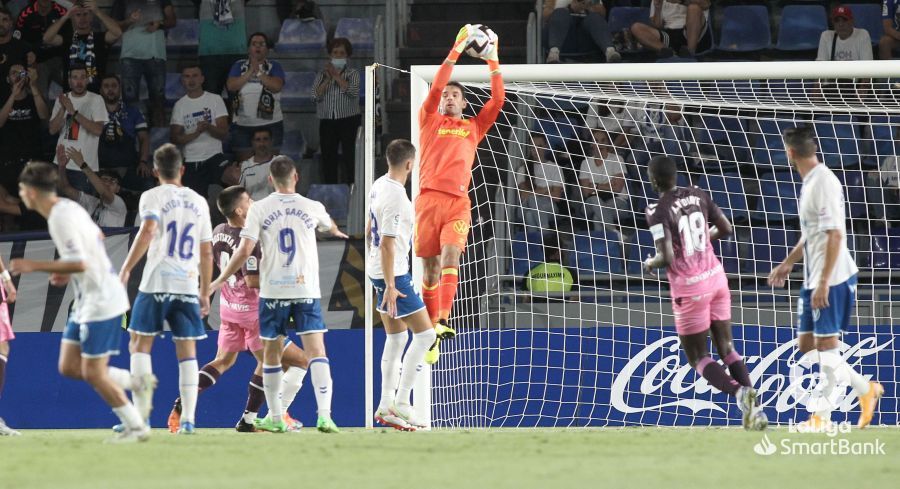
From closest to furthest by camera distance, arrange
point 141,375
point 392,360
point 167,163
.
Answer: point 141,375
point 167,163
point 392,360

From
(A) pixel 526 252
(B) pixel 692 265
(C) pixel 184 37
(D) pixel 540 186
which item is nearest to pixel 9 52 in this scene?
(C) pixel 184 37

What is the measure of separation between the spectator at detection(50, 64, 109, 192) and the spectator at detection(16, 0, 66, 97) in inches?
23.5

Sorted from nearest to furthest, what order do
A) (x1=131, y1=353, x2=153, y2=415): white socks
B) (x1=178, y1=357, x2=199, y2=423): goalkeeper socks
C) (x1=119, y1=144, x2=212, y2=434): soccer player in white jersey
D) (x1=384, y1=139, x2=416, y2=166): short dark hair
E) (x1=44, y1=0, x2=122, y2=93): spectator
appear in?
(x1=131, y1=353, x2=153, y2=415): white socks → (x1=119, y1=144, x2=212, y2=434): soccer player in white jersey → (x1=178, y1=357, x2=199, y2=423): goalkeeper socks → (x1=384, y1=139, x2=416, y2=166): short dark hair → (x1=44, y1=0, x2=122, y2=93): spectator

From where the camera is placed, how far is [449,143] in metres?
9.25

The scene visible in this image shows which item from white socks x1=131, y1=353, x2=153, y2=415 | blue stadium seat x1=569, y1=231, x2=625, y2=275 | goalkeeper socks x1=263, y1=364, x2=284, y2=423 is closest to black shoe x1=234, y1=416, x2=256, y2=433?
goalkeeper socks x1=263, y1=364, x2=284, y2=423

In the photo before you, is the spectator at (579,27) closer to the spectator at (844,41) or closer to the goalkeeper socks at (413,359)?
the spectator at (844,41)

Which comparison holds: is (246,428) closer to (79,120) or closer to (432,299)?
(432,299)

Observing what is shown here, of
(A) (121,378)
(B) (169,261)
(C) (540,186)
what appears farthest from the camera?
(C) (540,186)

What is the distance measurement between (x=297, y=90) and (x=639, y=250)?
18.5 ft

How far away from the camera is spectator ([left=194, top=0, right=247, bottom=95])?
16.0 metres

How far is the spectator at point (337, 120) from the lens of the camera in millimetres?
Result: 15117

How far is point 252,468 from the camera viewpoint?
5.88 m

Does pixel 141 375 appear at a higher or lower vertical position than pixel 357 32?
lower

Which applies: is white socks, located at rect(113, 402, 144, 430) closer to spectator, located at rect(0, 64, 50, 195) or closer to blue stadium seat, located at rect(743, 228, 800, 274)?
blue stadium seat, located at rect(743, 228, 800, 274)
